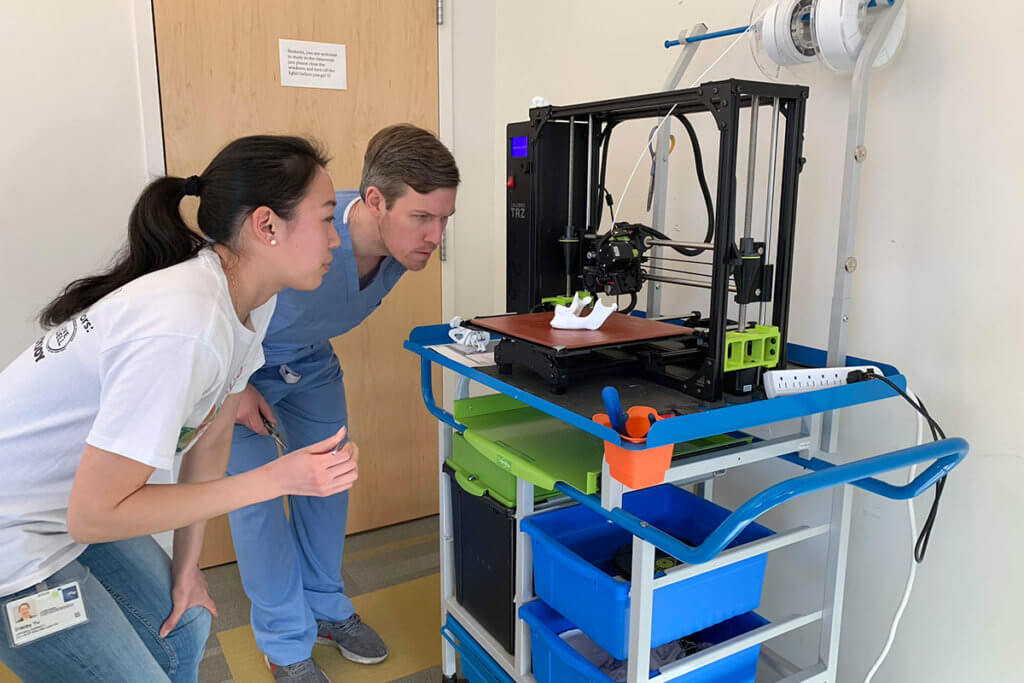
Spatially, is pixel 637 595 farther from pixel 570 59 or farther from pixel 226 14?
pixel 226 14

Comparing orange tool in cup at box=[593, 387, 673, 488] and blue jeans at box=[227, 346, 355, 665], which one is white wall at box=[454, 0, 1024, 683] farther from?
blue jeans at box=[227, 346, 355, 665]

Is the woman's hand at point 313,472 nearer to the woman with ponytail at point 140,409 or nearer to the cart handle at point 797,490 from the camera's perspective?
the woman with ponytail at point 140,409

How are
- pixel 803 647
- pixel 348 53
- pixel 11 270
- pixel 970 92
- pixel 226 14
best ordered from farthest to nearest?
1. pixel 348 53
2. pixel 226 14
3. pixel 11 270
4. pixel 803 647
5. pixel 970 92

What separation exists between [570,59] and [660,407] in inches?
55.9

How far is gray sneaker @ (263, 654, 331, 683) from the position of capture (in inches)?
73.5

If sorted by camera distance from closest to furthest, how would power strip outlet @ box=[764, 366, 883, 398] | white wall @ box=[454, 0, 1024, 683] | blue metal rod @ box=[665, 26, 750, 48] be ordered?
power strip outlet @ box=[764, 366, 883, 398], white wall @ box=[454, 0, 1024, 683], blue metal rod @ box=[665, 26, 750, 48]

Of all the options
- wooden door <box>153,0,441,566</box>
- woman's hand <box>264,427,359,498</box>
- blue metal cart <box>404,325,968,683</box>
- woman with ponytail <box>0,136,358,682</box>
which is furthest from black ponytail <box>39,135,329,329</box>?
wooden door <box>153,0,441,566</box>

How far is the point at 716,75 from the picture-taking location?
1.78 metres

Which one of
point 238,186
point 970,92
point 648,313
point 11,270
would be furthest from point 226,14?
point 970,92

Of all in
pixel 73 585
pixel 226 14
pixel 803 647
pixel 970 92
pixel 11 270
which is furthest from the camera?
pixel 226 14

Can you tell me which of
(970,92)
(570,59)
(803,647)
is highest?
(570,59)

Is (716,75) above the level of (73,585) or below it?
above

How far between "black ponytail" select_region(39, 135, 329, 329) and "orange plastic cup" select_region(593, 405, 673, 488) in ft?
1.96

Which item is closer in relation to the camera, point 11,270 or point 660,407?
point 660,407
